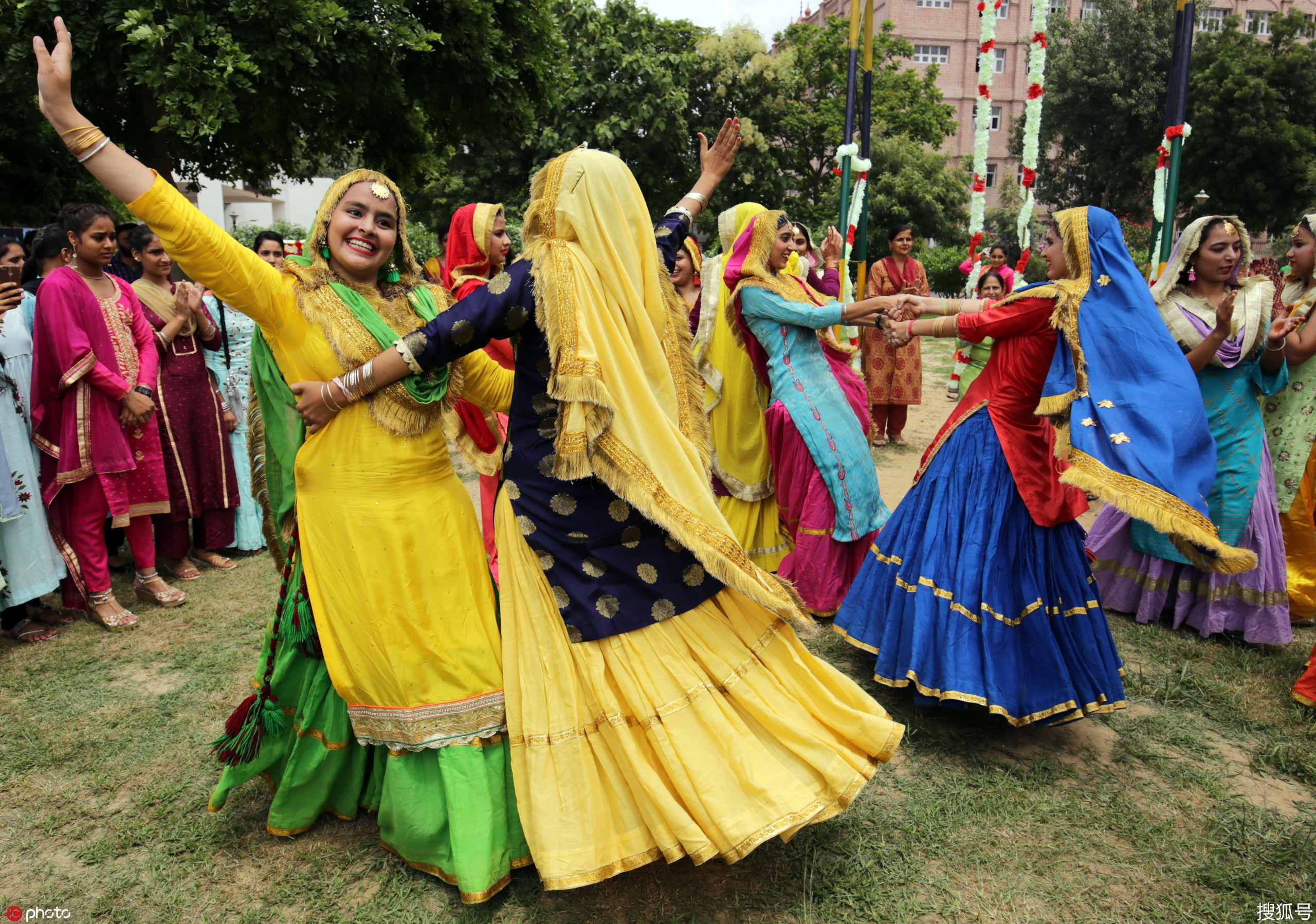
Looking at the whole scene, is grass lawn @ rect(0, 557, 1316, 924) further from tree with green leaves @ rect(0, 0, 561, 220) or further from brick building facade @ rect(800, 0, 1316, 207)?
brick building facade @ rect(800, 0, 1316, 207)

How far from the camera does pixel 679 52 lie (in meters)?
20.6

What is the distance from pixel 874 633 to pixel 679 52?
804 inches

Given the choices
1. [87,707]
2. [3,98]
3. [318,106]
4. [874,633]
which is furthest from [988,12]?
[3,98]

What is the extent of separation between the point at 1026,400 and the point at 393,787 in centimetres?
268

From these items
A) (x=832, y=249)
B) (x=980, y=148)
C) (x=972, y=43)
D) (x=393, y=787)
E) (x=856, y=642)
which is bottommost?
(x=856, y=642)

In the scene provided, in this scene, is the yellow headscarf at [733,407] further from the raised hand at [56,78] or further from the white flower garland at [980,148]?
the white flower garland at [980,148]

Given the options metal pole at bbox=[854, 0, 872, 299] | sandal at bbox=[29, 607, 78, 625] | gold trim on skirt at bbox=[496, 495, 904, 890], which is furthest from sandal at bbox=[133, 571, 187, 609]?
metal pole at bbox=[854, 0, 872, 299]

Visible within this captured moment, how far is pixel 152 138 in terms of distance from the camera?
7.77 m

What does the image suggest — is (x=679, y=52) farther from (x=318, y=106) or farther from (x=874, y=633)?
(x=874, y=633)

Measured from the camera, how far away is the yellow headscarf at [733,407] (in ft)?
15.3

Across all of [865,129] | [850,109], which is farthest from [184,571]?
[865,129]

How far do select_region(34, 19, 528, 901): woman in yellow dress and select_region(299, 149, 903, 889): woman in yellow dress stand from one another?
0.15 metres

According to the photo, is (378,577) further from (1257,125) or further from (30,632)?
(1257,125)

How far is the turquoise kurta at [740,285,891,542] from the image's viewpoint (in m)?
4.14
